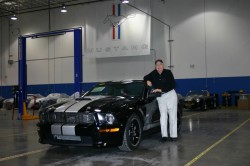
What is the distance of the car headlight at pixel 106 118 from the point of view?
5.18 metres

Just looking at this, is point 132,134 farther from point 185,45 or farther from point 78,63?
point 185,45

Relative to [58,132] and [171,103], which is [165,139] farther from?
[58,132]

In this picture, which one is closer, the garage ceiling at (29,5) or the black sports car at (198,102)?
the black sports car at (198,102)

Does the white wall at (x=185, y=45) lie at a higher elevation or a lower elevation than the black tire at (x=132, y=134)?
higher

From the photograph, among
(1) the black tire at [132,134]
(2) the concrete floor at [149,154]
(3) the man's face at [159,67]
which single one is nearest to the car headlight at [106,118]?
(1) the black tire at [132,134]

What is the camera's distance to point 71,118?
5.32 meters

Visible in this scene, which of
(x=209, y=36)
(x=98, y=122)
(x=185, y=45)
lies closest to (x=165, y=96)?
(x=98, y=122)

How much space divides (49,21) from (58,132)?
21747 millimetres

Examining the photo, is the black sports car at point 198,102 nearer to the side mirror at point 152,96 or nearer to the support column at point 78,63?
the support column at point 78,63

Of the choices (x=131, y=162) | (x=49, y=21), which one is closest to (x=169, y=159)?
(x=131, y=162)

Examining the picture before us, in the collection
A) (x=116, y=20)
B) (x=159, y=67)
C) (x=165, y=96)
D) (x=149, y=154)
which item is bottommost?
(x=149, y=154)

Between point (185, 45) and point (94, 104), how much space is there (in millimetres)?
15657

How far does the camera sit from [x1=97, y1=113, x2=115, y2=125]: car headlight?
518cm

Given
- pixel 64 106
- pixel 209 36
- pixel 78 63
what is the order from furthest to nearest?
pixel 209 36 < pixel 78 63 < pixel 64 106
